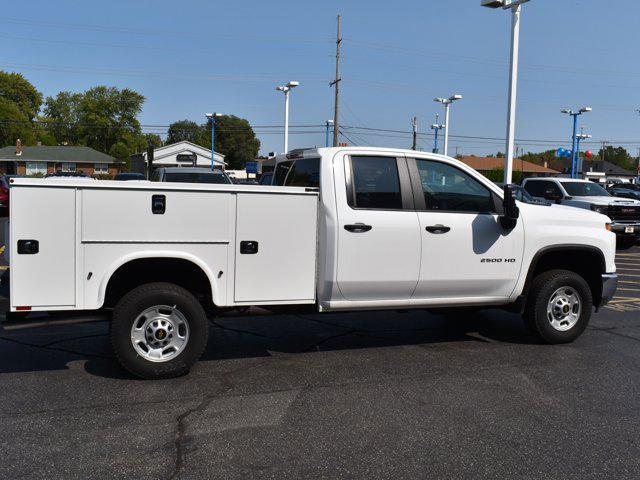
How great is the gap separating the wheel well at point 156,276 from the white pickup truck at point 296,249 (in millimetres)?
14

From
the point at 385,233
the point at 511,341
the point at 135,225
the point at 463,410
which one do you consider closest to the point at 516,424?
the point at 463,410

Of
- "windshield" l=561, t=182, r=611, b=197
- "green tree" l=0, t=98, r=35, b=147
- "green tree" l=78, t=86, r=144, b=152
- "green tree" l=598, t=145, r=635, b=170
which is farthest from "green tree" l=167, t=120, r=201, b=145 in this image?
"windshield" l=561, t=182, r=611, b=197

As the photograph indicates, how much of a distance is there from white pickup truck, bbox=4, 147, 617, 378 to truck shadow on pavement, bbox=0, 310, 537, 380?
65cm

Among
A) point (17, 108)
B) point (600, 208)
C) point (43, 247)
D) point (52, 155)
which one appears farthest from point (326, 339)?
point (17, 108)

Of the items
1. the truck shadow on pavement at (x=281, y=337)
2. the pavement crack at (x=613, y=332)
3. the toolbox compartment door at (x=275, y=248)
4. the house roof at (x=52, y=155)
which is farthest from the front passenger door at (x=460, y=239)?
the house roof at (x=52, y=155)

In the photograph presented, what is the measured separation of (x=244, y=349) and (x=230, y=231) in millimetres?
1669

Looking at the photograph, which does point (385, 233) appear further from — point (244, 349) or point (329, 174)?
point (244, 349)

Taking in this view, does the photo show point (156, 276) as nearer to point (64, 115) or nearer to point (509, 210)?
point (509, 210)

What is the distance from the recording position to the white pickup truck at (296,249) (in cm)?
→ 490

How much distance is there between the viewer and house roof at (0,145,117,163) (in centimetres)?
8081

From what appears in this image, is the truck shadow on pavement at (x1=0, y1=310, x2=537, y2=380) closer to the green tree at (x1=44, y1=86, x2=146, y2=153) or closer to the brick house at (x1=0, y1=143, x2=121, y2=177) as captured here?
the brick house at (x1=0, y1=143, x2=121, y2=177)

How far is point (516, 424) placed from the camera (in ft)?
14.8

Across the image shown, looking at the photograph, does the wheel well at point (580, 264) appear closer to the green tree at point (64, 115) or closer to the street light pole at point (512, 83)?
the street light pole at point (512, 83)

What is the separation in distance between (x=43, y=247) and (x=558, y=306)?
4.95 metres
